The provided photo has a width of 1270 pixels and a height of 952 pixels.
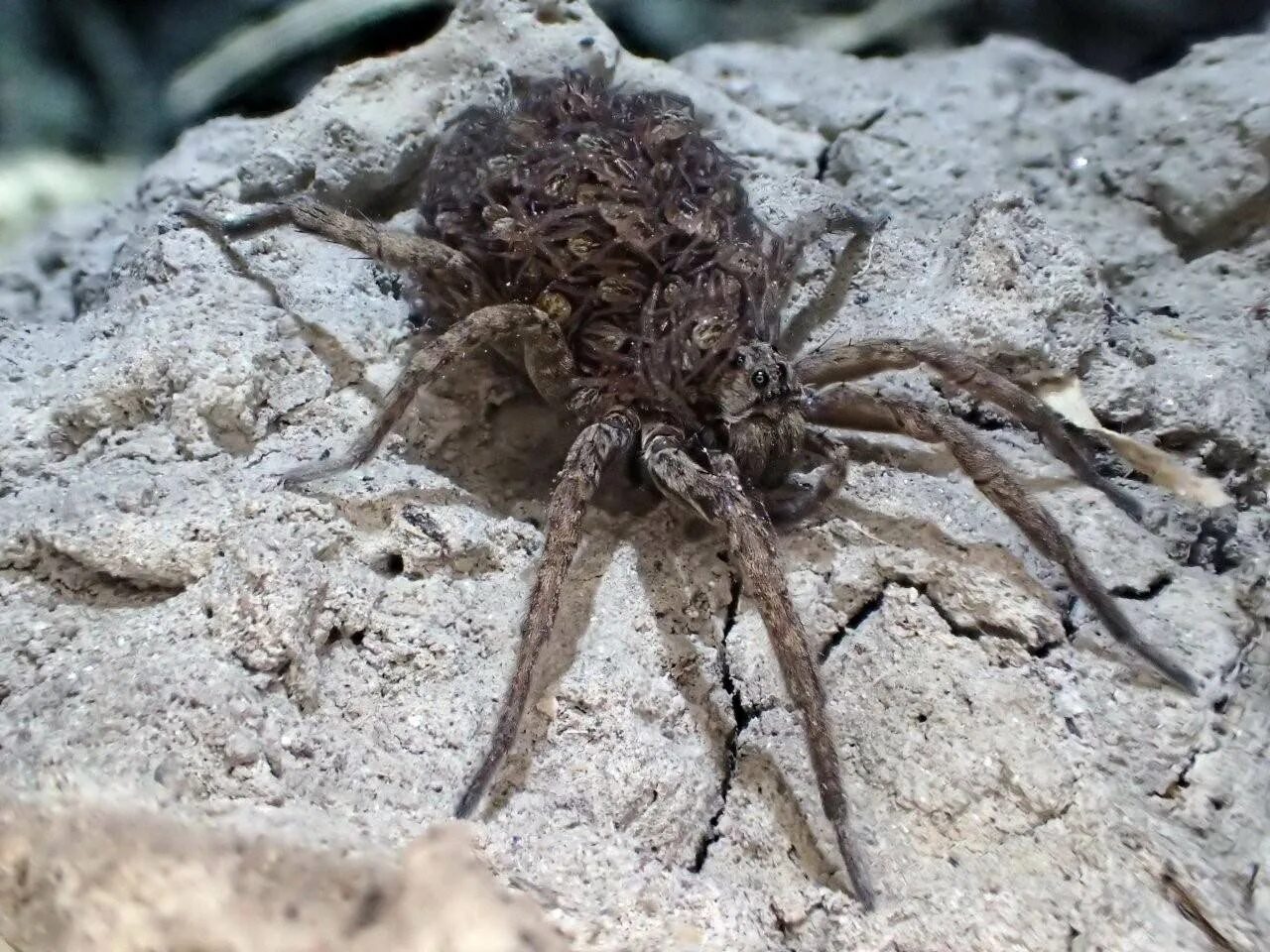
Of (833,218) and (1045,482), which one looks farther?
(833,218)

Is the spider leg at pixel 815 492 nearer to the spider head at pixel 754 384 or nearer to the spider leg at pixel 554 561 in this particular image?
the spider head at pixel 754 384

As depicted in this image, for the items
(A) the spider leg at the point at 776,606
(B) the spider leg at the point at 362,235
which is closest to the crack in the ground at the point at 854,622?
(A) the spider leg at the point at 776,606

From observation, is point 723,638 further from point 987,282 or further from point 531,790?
point 987,282

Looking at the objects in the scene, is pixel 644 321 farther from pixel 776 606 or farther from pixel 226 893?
pixel 226 893

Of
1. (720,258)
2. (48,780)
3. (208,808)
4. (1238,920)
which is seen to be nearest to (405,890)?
(208,808)

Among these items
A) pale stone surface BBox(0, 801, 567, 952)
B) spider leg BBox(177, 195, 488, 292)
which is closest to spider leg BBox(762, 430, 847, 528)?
spider leg BBox(177, 195, 488, 292)

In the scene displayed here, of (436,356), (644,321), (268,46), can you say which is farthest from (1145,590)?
(268,46)

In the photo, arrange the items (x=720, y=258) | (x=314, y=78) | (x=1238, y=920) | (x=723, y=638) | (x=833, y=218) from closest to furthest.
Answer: (x=1238, y=920), (x=723, y=638), (x=720, y=258), (x=833, y=218), (x=314, y=78)
